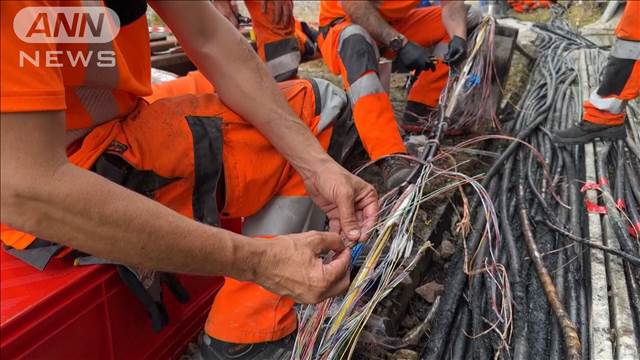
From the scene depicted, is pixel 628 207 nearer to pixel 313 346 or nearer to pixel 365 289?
pixel 365 289

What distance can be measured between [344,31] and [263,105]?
5.24 feet

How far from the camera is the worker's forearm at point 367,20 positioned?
2979 mm

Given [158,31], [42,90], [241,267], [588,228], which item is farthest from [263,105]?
[158,31]

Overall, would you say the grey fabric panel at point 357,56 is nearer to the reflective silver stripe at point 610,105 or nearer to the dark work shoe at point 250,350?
the reflective silver stripe at point 610,105

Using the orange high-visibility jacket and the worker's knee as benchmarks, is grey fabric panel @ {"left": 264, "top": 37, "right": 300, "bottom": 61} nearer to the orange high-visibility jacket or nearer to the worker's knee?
the orange high-visibility jacket

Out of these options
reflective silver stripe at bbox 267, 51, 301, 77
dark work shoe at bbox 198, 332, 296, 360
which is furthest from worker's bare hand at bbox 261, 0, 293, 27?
dark work shoe at bbox 198, 332, 296, 360

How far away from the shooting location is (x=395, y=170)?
2.32 meters

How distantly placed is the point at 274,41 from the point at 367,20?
72 cm

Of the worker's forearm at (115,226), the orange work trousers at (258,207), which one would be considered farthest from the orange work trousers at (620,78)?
the worker's forearm at (115,226)

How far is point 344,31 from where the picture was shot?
2842mm

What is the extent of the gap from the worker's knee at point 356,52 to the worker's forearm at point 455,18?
58 centimetres

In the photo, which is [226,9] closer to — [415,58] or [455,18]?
[415,58]

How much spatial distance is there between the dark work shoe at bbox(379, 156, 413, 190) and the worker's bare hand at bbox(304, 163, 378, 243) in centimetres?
78

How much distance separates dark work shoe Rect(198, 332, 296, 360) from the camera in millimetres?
1362
